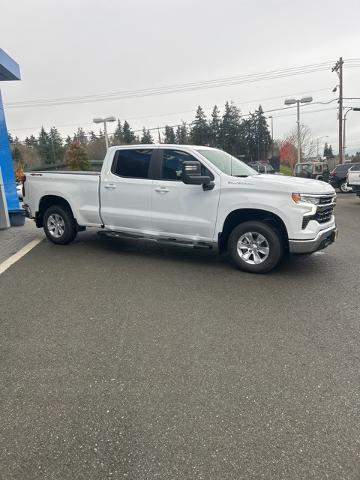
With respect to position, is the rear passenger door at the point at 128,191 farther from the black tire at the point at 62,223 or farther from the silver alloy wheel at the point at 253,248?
the silver alloy wheel at the point at 253,248

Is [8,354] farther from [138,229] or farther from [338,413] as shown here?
[138,229]

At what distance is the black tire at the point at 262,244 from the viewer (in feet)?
18.7

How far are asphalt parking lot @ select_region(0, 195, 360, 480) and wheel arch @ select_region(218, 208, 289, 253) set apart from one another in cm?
65

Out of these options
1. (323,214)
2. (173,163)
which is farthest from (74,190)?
(323,214)

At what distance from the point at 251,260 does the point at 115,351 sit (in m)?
3.00

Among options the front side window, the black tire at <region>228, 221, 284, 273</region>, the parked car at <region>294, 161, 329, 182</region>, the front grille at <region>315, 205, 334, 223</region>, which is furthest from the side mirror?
the parked car at <region>294, 161, 329, 182</region>

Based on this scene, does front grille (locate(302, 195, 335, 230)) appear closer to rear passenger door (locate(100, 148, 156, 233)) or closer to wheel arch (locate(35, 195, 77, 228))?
rear passenger door (locate(100, 148, 156, 233))

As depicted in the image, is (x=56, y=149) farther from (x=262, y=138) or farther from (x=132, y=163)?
(x=132, y=163)

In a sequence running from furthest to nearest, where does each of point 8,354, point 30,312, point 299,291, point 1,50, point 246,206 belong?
point 1,50
point 246,206
point 299,291
point 30,312
point 8,354

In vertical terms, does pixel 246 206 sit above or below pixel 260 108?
below

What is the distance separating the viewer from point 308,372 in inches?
124

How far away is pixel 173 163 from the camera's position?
6.49 metres

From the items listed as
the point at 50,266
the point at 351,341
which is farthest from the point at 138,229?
the point at 351,341

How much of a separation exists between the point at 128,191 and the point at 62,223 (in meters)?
1.89
